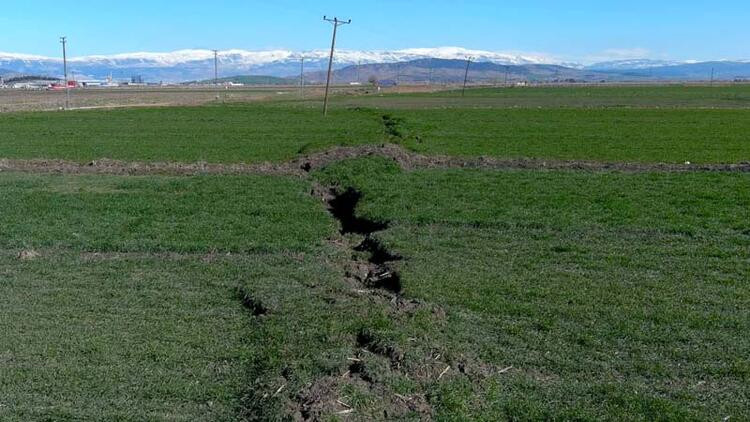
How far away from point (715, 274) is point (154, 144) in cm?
2685

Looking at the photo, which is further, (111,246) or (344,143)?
(344,143)

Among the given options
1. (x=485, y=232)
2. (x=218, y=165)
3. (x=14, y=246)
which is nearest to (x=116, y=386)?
(x=14, y=246)

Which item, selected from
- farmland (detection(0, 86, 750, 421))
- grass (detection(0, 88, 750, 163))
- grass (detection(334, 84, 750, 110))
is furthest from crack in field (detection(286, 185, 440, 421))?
grass (detection(334, 84, 750, 110))

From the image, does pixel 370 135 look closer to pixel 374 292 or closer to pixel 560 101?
pixel 374 292

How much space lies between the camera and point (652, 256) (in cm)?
1373

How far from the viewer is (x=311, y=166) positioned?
87.5 ft

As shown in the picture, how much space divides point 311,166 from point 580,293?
1664 cm

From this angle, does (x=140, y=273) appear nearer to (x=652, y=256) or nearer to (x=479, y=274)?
(x=479, y=274)

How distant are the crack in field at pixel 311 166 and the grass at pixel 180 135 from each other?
3.84ft

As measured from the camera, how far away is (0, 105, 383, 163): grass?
29469 mm

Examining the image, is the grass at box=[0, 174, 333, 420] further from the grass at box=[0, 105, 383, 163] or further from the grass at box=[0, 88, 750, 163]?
the grass at box=[0, 88, 750, 163]

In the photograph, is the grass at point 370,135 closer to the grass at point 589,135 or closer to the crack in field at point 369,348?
the grass at point 589,135

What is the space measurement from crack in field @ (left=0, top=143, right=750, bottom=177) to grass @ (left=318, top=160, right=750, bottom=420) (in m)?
5.07

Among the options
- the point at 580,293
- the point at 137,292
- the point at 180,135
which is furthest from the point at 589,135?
the point at 137,292
